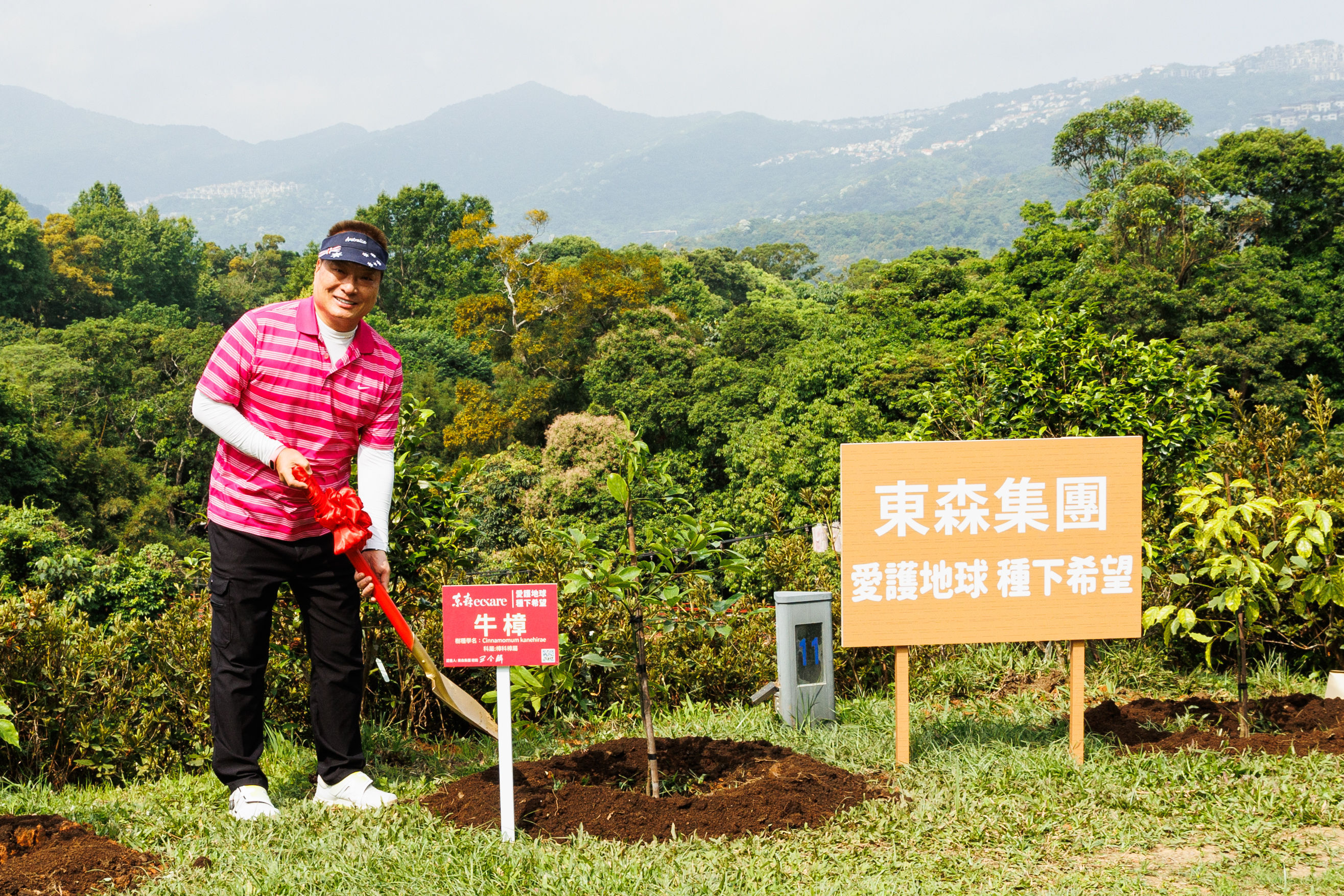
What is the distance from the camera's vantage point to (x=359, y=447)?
10.6 ft

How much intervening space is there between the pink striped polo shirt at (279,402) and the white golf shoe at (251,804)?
0.78 m

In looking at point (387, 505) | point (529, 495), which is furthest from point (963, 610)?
point (529, 495)

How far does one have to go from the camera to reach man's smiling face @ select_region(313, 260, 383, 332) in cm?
302

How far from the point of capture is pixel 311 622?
3166mm

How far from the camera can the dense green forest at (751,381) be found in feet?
15.3

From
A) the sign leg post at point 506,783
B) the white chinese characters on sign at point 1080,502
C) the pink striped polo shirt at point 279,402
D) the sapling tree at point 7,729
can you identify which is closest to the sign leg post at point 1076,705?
the white chinese characters on sign at point 1080,502

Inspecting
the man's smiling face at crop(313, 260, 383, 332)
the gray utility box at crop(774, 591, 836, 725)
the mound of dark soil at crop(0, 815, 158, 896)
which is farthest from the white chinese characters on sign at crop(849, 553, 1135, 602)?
the mound of dark soil at crop(0, 815, 158, 896)

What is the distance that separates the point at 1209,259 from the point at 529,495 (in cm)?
1801

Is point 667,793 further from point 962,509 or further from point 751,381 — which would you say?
point 751,381

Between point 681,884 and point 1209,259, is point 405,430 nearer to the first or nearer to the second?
point 681,884

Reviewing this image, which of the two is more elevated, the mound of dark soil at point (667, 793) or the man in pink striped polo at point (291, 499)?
the man in pink striped polo at point (291, 499)

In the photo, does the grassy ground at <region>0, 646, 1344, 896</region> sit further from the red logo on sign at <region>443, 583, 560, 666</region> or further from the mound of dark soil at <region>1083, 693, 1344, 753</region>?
the red logo on sign at <region>443, 583, 560, 666</region>

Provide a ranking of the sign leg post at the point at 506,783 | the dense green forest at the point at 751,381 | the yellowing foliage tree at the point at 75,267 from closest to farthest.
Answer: the sign leg post at the point at 506,783 → the dense green forest at the point at 751,381 → the yellowing foliage tree at the point at 75,267

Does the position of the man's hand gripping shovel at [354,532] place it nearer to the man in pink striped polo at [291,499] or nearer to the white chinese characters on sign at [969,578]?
the man in pink striped polo at [291,499]
